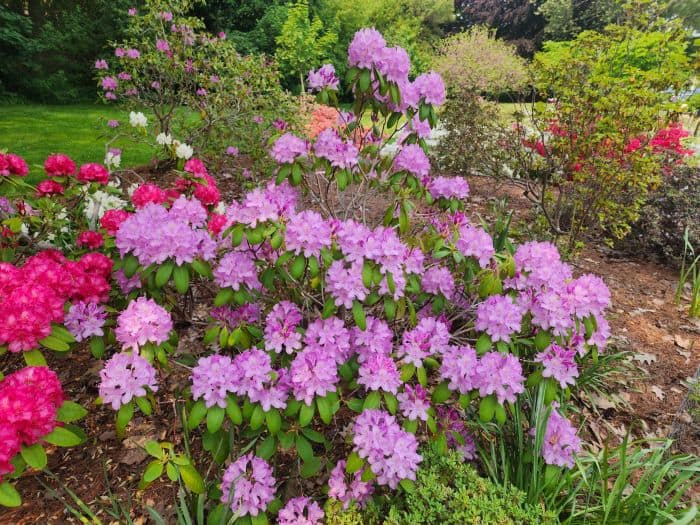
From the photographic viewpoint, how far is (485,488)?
4.71 feet

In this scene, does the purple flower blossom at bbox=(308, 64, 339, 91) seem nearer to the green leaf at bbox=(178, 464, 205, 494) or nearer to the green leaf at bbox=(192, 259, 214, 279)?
the green leaf at bbox=(192, 259, 214, 279)

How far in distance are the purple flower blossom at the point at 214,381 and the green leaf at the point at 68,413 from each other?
0.35m

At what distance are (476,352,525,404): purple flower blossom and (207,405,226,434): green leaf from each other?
2.75ft

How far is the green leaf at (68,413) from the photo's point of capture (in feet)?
4.24

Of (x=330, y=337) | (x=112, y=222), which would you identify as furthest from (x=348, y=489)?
(x=112, y=222)

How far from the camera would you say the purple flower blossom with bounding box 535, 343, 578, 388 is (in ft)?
4.99

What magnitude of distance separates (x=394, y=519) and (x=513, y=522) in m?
0.38

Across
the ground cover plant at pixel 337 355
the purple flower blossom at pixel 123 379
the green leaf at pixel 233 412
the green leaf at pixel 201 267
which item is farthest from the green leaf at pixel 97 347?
the green leaf at pixel 233 412

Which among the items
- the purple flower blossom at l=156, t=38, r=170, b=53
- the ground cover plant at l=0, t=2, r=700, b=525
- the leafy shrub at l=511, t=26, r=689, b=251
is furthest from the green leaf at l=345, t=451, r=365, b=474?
the purple flower blossom at l=156, t=38, r=170, b=53

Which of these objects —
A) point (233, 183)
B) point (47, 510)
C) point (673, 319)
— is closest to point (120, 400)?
point (47, 510)

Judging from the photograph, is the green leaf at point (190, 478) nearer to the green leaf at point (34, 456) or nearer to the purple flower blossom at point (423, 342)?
the green leaf at point (34, 456)

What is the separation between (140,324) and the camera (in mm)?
1319

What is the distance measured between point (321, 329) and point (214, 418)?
0.44 meters

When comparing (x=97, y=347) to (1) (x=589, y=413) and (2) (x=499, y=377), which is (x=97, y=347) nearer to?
(2) (x=499, y=377)
